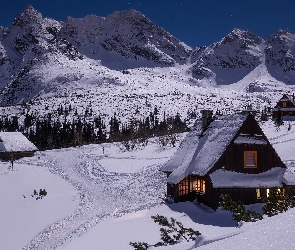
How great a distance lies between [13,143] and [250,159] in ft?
152

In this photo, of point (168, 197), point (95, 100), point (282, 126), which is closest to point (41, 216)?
point (168, 197)

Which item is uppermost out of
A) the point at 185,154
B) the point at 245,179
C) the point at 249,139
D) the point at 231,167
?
the point at 249,139

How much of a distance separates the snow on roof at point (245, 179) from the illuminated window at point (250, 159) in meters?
0.73

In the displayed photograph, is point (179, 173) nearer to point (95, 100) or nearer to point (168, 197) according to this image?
point (168, 197)

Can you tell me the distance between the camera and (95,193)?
31688 millimetres

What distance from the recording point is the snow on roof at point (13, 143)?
57450 millimetres

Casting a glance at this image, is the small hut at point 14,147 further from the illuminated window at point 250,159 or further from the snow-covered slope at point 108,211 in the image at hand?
the illuminated window at point 250,159

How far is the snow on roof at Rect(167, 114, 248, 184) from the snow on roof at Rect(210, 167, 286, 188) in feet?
3.13

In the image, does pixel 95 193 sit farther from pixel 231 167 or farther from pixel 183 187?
pixel 231 167

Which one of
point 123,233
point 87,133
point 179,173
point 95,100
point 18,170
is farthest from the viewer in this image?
point 95,100

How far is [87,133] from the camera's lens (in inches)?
3622

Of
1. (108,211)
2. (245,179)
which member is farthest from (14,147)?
(245,179)

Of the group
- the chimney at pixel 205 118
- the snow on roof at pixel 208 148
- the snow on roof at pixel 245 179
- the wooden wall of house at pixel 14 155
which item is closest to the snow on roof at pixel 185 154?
the snow on roof at pixel 208 148

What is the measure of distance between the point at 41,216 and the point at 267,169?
54.0 feet
